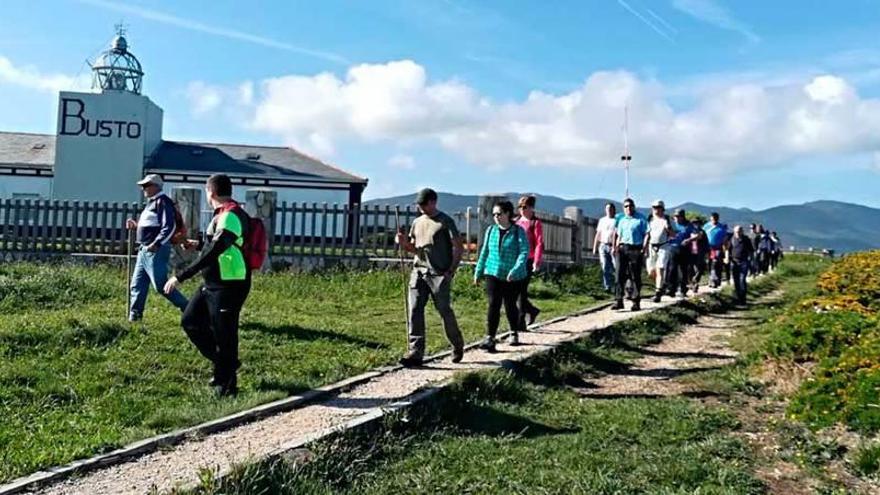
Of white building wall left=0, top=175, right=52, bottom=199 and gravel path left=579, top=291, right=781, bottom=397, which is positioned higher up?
white building wall left=0, top=175, right=52, bottom=199

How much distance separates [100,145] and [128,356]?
3232 centimetres

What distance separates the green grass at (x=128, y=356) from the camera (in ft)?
18.6

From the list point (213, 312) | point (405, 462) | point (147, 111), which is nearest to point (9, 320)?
point (213, 312)

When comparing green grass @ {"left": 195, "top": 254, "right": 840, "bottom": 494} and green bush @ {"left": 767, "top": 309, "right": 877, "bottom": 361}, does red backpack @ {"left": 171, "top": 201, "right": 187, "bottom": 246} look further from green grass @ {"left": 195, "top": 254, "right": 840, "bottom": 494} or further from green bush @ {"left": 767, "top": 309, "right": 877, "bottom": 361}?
green bush @ {"left": 767, "top": 309, "right": 877, "bottom": 361}

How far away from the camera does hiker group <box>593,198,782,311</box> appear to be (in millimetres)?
13266

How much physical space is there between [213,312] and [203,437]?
1343mm

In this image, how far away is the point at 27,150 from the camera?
4022cm

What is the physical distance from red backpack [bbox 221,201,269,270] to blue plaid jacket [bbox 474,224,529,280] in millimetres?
2948

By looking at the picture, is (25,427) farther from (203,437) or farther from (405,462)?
(405,462)

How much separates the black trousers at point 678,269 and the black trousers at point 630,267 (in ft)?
6.25

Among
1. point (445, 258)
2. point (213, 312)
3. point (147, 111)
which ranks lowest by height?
point (213, 312)

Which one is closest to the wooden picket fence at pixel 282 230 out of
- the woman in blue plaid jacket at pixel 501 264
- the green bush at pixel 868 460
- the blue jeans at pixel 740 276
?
the blue jeans at pixel 740 276

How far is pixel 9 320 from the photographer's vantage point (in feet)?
30.5

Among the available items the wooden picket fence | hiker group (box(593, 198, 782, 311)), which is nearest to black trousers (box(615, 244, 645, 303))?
hiker group (box(593, 198, 782, 311))
